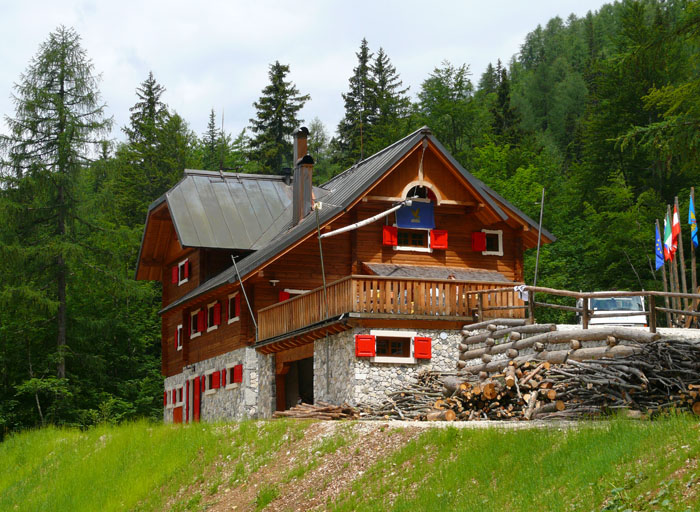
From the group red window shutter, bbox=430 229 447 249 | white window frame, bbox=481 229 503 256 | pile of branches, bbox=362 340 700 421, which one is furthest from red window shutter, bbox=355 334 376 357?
white window frame, bbox=481 229 503 256

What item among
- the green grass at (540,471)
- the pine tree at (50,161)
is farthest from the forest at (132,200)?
the green grass at (540,471)

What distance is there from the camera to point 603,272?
160 ft

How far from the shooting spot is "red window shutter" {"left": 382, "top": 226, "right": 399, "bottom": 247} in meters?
30.2

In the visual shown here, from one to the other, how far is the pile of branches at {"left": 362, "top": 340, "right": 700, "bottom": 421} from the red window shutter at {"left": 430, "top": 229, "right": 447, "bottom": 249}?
955 centimetres

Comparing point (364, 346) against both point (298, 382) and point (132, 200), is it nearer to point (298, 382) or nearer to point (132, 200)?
point (298, 382)

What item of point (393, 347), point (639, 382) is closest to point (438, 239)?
point (393, 347)

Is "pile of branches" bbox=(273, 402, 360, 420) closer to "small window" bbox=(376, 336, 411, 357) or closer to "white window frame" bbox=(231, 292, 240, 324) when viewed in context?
"small window" bbox=(376, 336, 411, 357)

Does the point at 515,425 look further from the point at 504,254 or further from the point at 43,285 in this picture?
the point at 43,285

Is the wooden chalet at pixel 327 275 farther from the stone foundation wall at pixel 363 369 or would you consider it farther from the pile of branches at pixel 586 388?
the pile of branches at pixel 586 388

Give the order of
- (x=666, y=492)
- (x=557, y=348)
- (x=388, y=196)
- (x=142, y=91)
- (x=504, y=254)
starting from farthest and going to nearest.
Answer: (x=142, y=91), (x=504, y=254), (x=388, y=196), (x=557, y=348), (x=666, y=492)

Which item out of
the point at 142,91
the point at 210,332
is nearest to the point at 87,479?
the point at 210,332

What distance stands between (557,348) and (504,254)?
10.8 metres

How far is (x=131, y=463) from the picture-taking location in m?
24.5

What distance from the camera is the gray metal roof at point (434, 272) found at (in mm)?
29781
